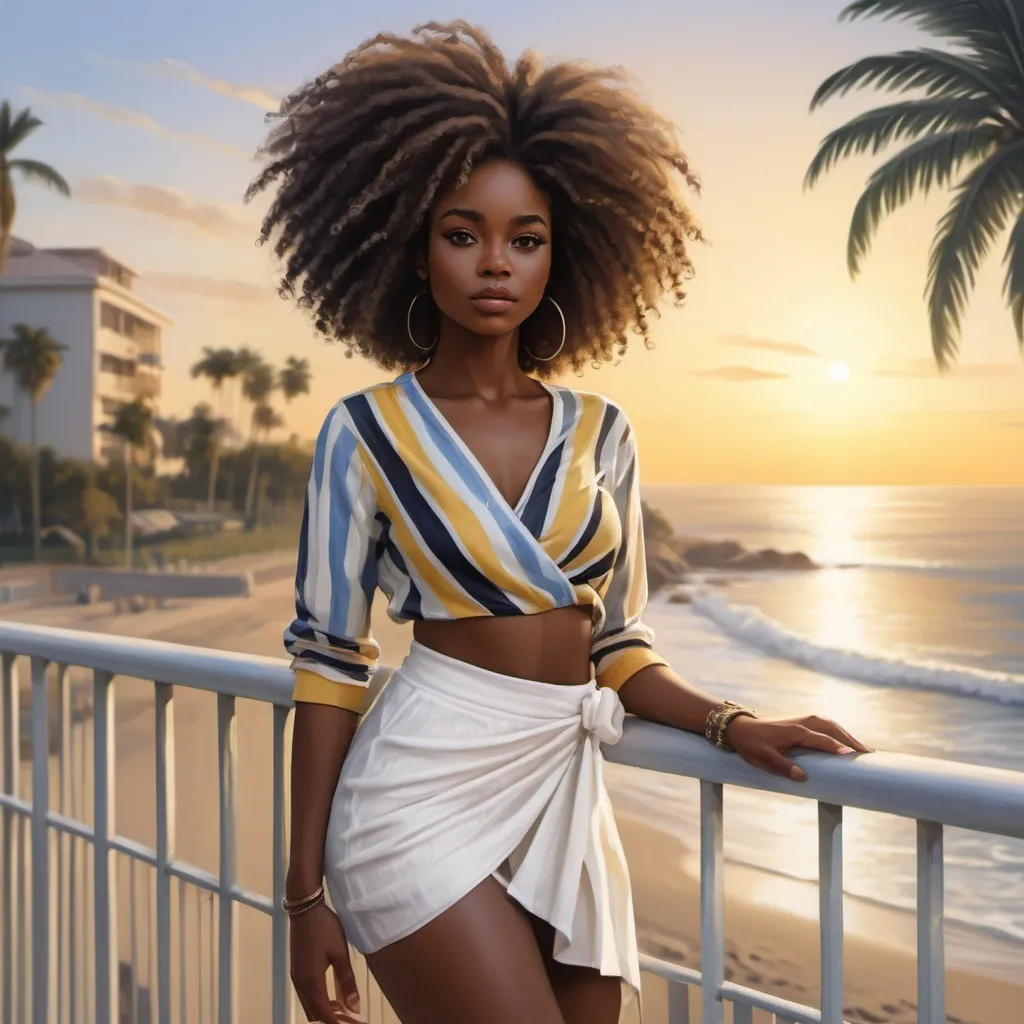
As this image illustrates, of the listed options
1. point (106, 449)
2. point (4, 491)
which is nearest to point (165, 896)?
point (4, 491)

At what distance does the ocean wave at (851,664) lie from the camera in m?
18.7

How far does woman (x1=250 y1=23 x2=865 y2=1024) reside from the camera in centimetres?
110

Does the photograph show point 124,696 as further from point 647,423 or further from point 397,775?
point 397,775

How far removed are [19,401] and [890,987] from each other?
47.3ft

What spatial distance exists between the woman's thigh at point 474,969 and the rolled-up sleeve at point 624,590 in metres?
0.28

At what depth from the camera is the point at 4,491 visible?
18469 mm

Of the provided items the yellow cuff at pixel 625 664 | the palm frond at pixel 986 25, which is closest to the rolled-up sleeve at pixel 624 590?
the yellow cuff at pixel 625 664

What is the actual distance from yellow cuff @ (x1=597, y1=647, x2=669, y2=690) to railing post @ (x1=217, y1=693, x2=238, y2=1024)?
0.52 meters

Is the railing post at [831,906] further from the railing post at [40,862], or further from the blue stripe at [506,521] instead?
the railing post at [40,862]

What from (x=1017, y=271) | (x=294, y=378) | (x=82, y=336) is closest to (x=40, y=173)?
(x=82, y=336)

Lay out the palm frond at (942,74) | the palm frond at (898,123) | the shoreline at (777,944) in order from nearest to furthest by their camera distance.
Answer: the shoreline at (777,944)
the palm frond at (898,123)
the palm frond at (942,74)

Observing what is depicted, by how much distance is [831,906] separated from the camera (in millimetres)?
1070

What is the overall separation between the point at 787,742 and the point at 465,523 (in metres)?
0.35

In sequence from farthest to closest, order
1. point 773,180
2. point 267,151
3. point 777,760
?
point 773,180, point 267,151, point 777,760
